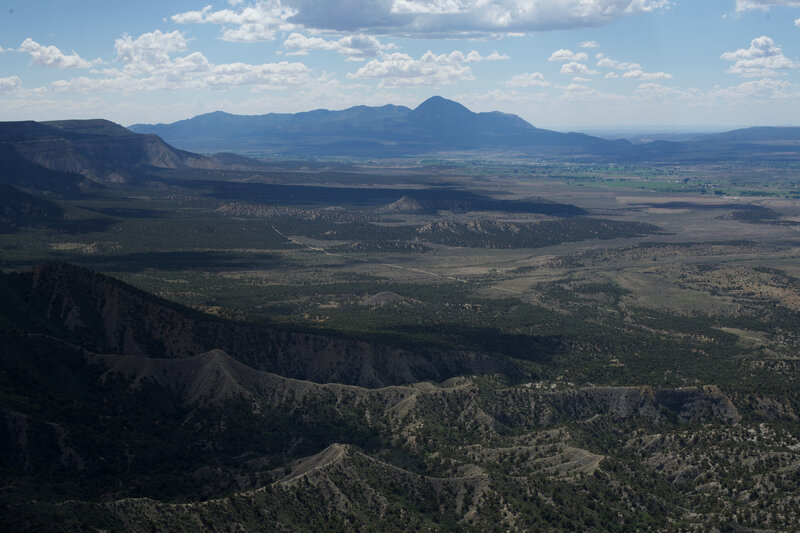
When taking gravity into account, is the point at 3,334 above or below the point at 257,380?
above

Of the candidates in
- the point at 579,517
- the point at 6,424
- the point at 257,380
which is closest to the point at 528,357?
the point at 257,380

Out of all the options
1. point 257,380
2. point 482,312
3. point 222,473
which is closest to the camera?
point 222,473

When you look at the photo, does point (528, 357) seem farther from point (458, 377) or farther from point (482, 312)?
point (482, 312)

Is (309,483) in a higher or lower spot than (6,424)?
lower

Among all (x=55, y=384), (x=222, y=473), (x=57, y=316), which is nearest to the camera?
(x=222, y=473)

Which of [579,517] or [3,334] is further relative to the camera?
[3,334]

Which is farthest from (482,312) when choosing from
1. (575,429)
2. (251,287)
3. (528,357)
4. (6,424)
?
(6,424)

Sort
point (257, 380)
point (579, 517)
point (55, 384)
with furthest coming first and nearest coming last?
point (257, 380) < point (55, 384) < point (579, 517)

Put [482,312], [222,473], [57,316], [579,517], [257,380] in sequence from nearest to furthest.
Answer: [579,517] < [222,473] < [257,380] < [57,316] < [482,312]

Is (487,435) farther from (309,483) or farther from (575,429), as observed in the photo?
(309,483)
